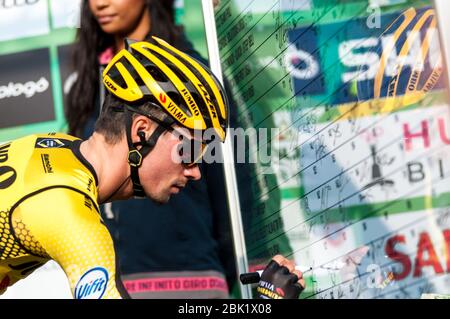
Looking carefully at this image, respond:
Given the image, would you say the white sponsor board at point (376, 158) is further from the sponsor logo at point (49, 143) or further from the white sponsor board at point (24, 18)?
the white sponsor board at point (24, 18)

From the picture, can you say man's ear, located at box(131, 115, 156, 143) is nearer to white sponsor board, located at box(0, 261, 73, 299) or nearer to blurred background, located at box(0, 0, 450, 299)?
blurred background, located at box(0, 0, 450, 299)

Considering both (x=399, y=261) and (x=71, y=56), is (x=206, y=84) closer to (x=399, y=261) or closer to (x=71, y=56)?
(x=399, y=261)

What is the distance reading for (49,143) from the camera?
13.3 ft

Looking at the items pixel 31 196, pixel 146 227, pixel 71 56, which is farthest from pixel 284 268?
pixel 71 56

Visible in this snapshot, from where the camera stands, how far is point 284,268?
4.01 m

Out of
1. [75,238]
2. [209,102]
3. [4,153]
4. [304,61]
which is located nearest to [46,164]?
[4,153]

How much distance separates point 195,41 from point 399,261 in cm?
172

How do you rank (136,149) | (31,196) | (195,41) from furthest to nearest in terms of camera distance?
(195,41), (136,149), (31,196)

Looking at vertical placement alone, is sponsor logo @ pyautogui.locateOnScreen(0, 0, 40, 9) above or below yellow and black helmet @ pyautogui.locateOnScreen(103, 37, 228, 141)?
above

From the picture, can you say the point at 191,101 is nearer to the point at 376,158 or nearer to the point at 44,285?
the point at 376,158

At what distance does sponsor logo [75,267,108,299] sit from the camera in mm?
3486

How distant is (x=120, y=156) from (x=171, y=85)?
13.5 inches

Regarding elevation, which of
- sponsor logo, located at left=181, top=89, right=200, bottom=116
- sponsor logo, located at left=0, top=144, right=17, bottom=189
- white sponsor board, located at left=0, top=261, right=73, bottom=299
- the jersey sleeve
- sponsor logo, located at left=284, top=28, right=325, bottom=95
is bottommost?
the jersey sleeve

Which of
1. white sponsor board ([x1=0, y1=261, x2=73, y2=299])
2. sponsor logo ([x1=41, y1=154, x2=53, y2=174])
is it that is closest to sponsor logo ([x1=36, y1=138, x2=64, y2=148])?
sponsor logo ([x1=41, y1=154, x2=53, y2=174])
